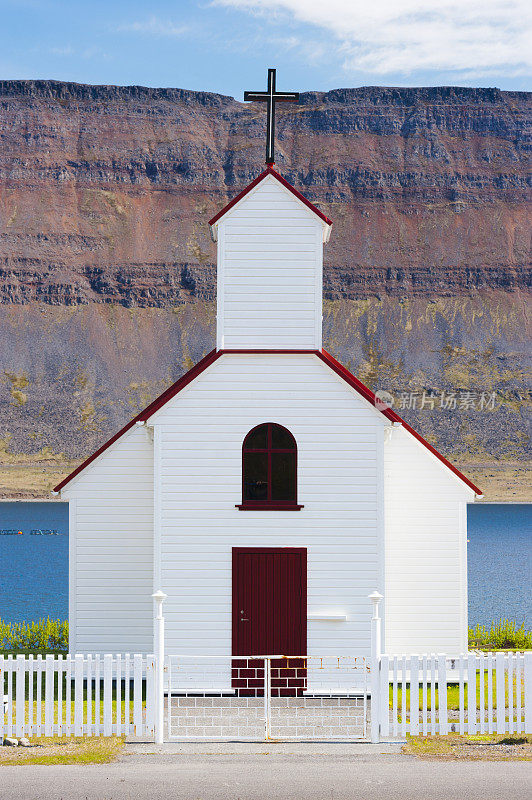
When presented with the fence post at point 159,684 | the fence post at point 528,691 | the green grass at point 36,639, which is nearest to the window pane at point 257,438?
the fence post at point 159,684

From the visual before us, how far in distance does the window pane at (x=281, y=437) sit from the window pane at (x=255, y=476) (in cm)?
28

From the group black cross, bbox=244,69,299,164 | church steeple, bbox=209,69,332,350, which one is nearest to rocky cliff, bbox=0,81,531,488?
black cross, bbox=244,69,299,164

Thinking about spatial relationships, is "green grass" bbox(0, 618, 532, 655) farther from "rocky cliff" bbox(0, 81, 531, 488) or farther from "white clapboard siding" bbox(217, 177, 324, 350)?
"rocky cliff" bbox(0, 81, 531, 488)

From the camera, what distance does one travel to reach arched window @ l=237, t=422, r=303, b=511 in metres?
16.7

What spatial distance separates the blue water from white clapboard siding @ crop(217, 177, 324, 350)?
20407 millimetres

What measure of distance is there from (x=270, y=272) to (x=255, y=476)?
3.40 metres

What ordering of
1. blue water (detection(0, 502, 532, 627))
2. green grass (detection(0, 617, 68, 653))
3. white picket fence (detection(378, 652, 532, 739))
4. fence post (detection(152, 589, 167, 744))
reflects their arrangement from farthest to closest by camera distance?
blue water (detection(0, 502, 532, 627))
green grass (detection(0, 617, 68, 653))
white picket fence (detection(378, 652, 532, 739))
fence post (detection(152, 589, 167, 744))

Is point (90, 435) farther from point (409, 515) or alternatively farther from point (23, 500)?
point (409, 515)

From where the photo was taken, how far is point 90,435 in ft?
441

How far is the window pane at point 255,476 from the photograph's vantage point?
16750 millimetres

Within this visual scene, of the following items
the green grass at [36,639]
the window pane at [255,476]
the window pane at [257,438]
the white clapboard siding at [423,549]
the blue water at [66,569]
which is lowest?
the blue water at [66,569]

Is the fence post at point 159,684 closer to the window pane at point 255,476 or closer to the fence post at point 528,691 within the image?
the window pane at point 255,476

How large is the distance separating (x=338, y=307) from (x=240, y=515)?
144m

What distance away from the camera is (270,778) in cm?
1089
